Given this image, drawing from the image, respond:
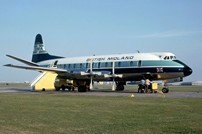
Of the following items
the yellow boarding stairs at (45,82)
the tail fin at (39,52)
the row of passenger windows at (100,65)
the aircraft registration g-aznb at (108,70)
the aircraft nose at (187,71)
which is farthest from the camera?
the tail fin at (39,52)

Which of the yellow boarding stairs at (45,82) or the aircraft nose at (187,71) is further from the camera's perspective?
the yellow boarding stairs at (45,82)

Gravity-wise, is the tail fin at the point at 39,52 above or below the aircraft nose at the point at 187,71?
above

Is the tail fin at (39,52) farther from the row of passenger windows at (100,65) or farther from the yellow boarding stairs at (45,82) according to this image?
the yellow boarding stairs at (45,82)

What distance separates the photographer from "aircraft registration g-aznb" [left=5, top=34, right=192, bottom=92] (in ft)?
114

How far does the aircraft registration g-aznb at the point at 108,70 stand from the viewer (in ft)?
114

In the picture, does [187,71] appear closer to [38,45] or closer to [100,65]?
[100,65]

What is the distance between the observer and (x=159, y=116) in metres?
13.2

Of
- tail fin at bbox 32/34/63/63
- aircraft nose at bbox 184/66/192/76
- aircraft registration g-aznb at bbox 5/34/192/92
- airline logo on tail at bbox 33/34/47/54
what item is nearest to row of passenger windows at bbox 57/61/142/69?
aircraft registration g-aznb at bbox 5/34/192/92

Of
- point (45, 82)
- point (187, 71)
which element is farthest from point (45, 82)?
point (187, 71)

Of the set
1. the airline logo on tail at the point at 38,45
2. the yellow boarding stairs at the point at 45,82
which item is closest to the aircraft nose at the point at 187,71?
the yellow boarding stairs at the point at 45,82

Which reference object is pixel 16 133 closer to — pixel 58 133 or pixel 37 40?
pixel 58 133

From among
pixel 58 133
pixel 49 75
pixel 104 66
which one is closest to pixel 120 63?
pixel 104 66

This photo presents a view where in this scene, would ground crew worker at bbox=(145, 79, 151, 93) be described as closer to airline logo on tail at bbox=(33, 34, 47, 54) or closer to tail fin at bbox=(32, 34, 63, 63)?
tail fin at bbox=(32, 34, 63, 63)

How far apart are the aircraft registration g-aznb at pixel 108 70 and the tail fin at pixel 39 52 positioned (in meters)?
3.25
